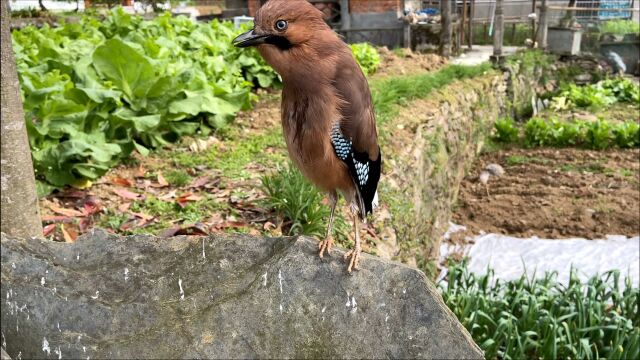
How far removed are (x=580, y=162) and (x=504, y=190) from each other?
1.75m

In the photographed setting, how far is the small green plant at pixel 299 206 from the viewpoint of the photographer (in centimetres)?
371

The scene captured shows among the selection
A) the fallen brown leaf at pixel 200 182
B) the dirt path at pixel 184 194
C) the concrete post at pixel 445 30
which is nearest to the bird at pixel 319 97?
the dirt path at pixel 184 194

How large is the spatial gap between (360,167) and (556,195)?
258 inches

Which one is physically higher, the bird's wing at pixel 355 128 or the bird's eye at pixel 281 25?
the bird's eye at pixel 281 25

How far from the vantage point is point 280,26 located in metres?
1.84

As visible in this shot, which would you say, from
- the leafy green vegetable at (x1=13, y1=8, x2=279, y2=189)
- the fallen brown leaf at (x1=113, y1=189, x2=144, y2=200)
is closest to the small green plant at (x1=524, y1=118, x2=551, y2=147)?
the leafy green vegetable at (x1=13, y1=8, x2=279, y2=189)

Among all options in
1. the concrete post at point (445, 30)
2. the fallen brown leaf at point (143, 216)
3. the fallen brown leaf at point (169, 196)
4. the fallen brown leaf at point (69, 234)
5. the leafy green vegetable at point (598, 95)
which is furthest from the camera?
the leafy green vegetable at point (598, 95)

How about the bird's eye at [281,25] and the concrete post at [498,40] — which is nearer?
the bird's eye at [281,25]

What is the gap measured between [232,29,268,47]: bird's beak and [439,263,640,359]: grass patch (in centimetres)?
284

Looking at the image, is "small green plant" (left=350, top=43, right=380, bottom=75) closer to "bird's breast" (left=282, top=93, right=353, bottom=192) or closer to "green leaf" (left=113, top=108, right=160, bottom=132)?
"green leaf" (left=113, top=108, right=160, bottom=132)

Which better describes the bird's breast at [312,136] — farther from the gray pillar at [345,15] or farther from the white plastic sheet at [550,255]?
Result: the gray pillar at [345,15]

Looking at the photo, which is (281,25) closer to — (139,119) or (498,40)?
(139,119)

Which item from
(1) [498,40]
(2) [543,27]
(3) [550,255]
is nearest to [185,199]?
(3) [550,255]

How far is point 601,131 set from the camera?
382 inches
